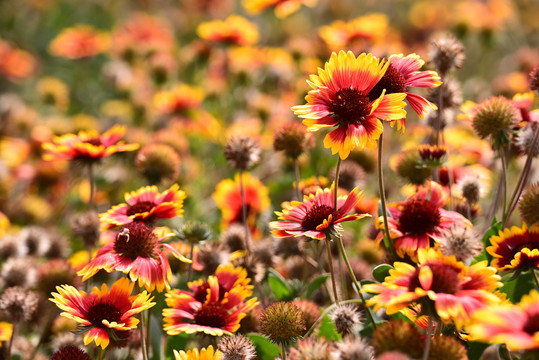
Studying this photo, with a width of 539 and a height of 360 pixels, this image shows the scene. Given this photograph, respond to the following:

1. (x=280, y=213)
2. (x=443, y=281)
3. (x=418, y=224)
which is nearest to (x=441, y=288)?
(x=443, y=281)

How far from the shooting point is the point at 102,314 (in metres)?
1.42

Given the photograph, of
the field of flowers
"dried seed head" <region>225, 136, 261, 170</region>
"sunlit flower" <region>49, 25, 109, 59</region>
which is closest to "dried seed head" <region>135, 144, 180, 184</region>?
the field of flowers

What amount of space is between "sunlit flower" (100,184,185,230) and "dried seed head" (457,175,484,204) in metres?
0.95

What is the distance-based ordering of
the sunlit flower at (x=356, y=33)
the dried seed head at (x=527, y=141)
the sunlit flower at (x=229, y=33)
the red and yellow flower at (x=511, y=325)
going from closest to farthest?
the red and yellow flower at (x=511, y=325), the dried seed head at (x=527, y=141), the sunlit flower at (x=356, y=33), the sunlit flower at (x=229, y=33)


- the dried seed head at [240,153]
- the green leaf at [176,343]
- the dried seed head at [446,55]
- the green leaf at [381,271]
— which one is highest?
the dried seed head at [446,55]

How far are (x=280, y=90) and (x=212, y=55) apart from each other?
0.59 m

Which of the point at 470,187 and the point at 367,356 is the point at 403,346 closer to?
the point at 367,356

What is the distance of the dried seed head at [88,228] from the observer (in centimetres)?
218

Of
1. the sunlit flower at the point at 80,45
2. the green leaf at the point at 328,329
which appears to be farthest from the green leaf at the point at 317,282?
the sunlit flower at the point at 80,45

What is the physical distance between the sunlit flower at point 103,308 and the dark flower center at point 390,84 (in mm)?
833

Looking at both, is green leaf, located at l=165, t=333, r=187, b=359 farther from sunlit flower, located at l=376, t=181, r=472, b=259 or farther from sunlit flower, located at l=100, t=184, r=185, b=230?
sunlit flower, located at l=376, t=181, r=472, b=259

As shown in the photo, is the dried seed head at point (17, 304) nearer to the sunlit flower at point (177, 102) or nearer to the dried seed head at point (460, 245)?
the dried seed head at point (460, 245)

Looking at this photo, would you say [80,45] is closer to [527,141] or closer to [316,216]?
[316,216]

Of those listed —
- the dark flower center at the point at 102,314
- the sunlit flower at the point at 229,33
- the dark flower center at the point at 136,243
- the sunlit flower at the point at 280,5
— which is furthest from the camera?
the sunlit flower at the point at 229,33
